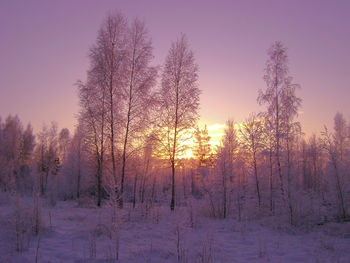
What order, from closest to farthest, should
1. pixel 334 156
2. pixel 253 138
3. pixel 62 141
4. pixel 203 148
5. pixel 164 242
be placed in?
pixel 164 242, pixel 334 156, pixel 253 138, pixel 203 148, pixel 62 141

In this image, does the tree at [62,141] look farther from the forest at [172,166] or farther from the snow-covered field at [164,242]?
the snow-covered field at [164,242]

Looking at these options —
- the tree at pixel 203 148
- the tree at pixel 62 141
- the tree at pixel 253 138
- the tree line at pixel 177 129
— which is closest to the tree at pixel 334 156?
the tree line at pixel 177 129

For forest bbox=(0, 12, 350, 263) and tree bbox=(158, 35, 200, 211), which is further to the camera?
tree bbox=(158, 35, 200, 211)

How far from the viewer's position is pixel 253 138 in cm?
1599

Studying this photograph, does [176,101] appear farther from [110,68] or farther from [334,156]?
[334,156]

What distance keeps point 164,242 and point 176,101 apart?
28.7ft

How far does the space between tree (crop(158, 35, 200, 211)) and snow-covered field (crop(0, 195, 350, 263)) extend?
16.4ft

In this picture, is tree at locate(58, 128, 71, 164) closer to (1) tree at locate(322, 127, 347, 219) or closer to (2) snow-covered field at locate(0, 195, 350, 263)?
(2) snow-covered field at locate(0, 195, 350, 263)

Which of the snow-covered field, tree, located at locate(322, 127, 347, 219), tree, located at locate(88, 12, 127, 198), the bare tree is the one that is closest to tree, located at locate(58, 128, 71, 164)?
the bare tree

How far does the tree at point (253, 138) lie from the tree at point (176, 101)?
528cm

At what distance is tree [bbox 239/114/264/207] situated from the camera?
619 inches

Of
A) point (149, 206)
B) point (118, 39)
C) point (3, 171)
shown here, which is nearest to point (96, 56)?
point (118, 39)

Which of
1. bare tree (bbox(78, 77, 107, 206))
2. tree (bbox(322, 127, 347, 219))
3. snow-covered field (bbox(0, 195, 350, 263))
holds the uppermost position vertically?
bare tree (bbox(78, 77, 107, 206))

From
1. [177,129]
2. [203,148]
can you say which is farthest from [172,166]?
[203,148]
